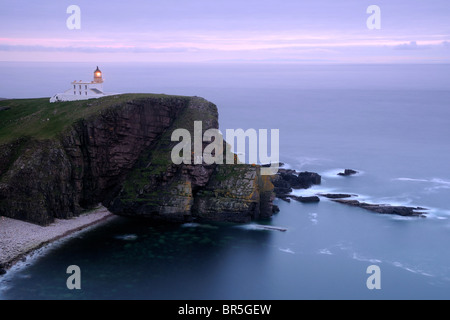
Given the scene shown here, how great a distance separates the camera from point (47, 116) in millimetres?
62188

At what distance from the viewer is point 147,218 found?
5906cm

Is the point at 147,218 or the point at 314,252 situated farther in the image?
the point at 147,218

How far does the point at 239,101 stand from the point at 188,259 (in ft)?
424

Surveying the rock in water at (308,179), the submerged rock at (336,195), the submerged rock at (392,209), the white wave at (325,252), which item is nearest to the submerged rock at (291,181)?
the rock in water at (308,179)

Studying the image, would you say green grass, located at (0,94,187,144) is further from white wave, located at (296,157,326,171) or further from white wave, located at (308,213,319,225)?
white wave, located at (296,157,326,171)

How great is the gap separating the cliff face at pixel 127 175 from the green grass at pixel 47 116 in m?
0.65

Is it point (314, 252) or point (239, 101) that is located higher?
point (239, 101)

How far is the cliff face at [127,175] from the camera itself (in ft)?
182

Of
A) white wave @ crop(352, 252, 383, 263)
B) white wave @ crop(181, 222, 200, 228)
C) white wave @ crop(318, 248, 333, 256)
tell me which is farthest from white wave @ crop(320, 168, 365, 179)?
white wave @ crop(352, 252, 383, 263)

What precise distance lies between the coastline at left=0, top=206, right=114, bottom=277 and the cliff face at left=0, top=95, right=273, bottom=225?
1.48 metres

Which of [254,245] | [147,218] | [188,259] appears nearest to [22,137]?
[147,218]

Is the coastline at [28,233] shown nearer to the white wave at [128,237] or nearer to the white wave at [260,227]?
the white wave at [128,237]

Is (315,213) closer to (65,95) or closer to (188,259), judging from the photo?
(188,259)

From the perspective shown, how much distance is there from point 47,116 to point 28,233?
1654cm
